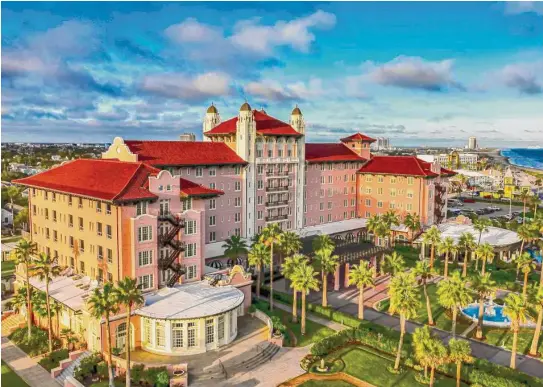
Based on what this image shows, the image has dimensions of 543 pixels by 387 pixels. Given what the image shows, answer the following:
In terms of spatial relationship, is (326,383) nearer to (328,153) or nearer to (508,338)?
(508,338)

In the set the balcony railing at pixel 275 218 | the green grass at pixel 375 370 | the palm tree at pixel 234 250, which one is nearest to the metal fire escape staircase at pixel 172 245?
the palm tree at pixel 234 250

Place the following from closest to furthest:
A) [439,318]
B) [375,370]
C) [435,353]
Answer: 1. [435,353]
2. [375,370]
3. [439,318]

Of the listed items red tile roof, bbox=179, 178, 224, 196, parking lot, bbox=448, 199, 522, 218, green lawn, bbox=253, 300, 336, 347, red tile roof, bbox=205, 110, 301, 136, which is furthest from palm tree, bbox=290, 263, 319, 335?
parking lot, bbox=448, 199, 522, 218

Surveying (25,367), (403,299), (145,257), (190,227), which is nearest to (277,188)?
(190,227)

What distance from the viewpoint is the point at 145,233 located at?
50188 mm

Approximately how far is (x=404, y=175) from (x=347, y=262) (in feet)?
93.8

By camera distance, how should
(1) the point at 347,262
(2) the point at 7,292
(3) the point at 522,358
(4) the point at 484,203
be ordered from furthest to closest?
(4) the point at 484,203, (1) the point at 347,262, (2) the point at 7,292, (3) the point at 522,358

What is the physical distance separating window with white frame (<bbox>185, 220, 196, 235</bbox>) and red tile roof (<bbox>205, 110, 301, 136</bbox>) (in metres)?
25.5

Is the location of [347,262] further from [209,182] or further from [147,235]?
[147,235]

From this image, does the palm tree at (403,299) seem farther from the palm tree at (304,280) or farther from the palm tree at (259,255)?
the palm tree at (259,255)

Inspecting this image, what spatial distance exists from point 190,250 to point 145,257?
19.9ft

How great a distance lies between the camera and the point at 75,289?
2051 inches

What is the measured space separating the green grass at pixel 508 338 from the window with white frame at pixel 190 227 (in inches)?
1298

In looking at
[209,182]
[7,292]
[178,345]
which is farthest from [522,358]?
[7,292]
